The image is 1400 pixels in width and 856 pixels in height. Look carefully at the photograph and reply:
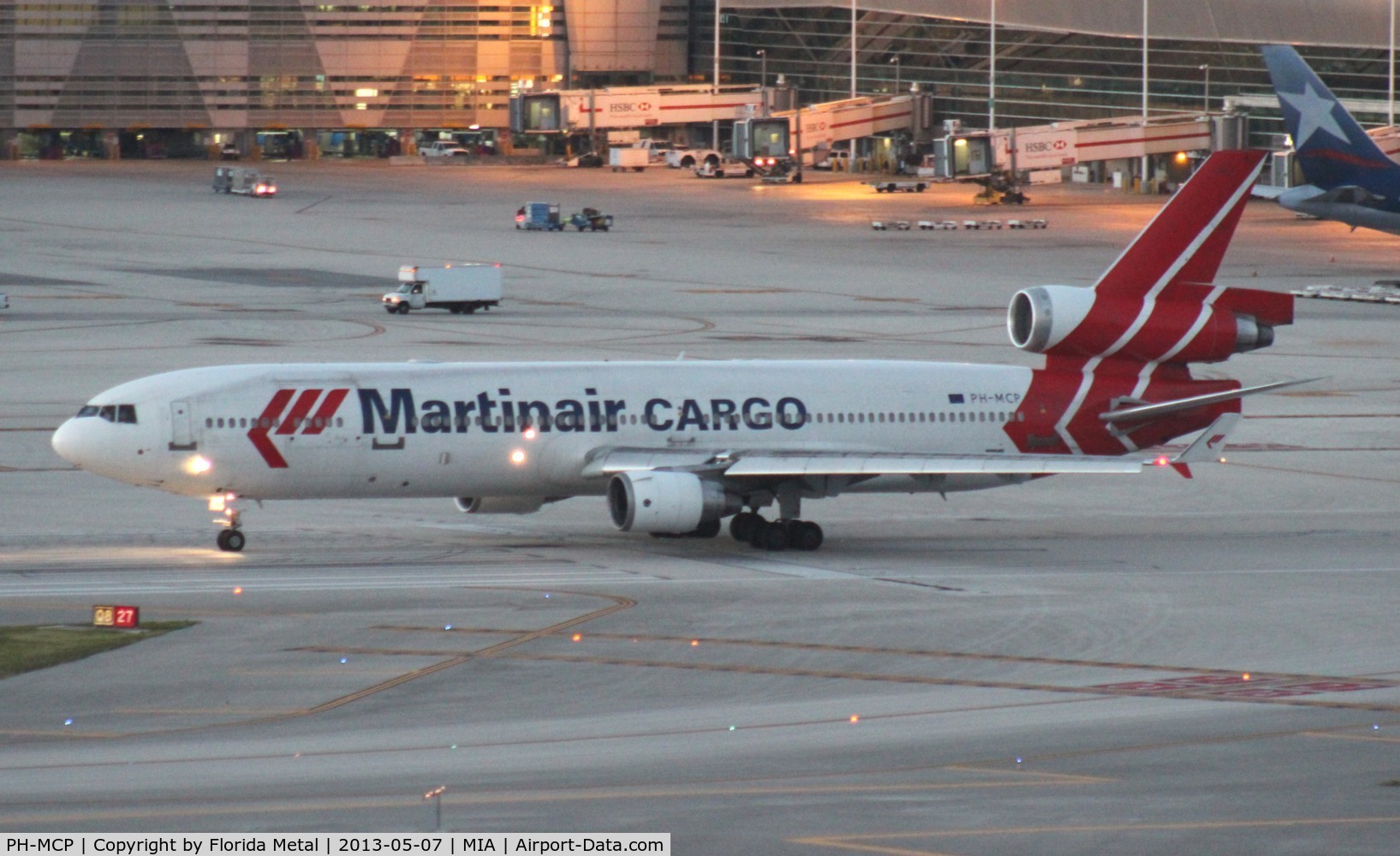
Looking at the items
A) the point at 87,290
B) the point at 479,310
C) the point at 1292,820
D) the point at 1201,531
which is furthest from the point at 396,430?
the point at 87,290

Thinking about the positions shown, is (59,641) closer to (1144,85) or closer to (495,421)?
(495,421)

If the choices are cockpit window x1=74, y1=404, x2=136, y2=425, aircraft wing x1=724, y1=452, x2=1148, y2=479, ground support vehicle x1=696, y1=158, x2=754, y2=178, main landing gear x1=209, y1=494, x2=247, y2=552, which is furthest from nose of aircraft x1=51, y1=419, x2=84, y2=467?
ground support vehicle x1=696, y1=158, x2=754, y2=178

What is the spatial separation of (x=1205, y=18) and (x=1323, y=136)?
67.3 meters

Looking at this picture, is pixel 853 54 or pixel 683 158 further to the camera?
pixel 683 158

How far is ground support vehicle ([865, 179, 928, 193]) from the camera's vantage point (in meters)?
164

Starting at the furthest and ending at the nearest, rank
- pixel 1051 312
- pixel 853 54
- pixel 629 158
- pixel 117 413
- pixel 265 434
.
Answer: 1. pixel 853 54
2. pixel 629 158
3. pixel 1051 312
4. pixel 117 413
5. pixel 265 434

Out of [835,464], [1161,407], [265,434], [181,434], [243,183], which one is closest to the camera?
[181,434]

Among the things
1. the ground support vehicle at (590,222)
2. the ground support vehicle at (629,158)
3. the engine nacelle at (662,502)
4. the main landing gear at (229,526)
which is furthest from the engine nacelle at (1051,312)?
the ground support vehicle at (629,158)

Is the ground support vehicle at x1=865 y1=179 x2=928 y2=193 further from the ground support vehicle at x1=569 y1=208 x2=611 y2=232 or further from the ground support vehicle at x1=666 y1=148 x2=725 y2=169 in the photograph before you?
the ground support vehicle at x1=569 y1=208 x2=611 y2=232

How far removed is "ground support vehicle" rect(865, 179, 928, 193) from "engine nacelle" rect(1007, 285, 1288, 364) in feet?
383

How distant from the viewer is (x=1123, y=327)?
157 ft

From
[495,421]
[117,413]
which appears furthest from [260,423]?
[495,421]

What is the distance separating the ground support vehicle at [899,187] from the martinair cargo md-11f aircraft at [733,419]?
115623 mm

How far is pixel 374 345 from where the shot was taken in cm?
8019
